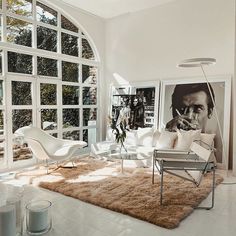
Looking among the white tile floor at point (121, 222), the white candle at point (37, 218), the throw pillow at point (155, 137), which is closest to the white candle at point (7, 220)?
the white candle at point (37, 218)

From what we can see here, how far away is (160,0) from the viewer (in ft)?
19.4

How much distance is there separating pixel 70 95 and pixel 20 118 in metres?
1.48

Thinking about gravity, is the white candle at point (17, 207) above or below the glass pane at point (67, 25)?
below

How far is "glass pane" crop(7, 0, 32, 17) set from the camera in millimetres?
5141

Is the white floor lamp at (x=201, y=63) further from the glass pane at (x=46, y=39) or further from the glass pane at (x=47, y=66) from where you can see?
the glass pane at (x=46, y=39)

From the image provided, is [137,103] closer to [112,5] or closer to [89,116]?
[89,116]

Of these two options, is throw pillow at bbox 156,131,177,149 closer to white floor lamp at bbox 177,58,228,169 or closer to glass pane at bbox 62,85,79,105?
white floor lamp at bbox 177,58,228,169

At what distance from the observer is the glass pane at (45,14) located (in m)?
5.67

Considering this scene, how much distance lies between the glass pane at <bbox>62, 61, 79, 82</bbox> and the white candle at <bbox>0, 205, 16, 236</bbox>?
440cm

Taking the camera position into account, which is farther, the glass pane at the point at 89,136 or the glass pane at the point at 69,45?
the glass pane at the point at 89,136

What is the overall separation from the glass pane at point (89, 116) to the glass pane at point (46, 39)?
184 centimetres

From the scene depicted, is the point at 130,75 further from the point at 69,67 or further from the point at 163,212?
the point at 163,212

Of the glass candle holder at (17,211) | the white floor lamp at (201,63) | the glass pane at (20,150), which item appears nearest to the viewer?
the glass candle holder at (17,211)

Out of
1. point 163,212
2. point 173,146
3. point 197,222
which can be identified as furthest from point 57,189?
point 173,146
